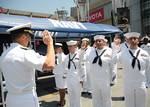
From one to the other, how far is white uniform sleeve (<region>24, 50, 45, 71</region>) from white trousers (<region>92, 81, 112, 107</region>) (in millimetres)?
3547

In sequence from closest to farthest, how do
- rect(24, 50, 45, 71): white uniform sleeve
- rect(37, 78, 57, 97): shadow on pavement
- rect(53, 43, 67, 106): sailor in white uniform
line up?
rect(24, 50, 45, 71): white uniform sleeve
rect(53, 43, 67, 106): sailor in white uniform
rect(37, 78, 57, 97): shadow on pavement

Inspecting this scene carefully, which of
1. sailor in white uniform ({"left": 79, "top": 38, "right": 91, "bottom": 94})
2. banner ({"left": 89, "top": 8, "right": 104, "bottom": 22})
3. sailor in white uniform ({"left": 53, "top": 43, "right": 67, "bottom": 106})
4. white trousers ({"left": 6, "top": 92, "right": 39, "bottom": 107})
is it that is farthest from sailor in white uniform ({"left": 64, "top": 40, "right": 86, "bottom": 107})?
banner ({"left": 89, "top": 8, "right": 104, "bottom": 22})

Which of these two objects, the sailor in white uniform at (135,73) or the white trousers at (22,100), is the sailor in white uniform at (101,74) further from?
the white trousers at (22,100)

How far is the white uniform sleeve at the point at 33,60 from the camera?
375cm

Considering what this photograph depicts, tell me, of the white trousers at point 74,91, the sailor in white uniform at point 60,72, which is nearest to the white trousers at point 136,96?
the white trousers at point 74,91

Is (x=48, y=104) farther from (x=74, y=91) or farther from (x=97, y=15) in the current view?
(x=97, y=15)

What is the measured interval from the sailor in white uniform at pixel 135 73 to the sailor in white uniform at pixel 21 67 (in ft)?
9.33

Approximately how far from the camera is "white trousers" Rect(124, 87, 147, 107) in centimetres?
639

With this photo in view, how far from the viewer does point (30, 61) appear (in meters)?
3.79

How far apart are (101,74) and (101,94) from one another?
44 cm

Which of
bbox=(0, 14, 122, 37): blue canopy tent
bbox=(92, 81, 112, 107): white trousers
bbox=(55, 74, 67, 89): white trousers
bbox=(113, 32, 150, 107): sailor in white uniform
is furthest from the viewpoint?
bbox=(0, 14, 122, 37): blue canopy tent

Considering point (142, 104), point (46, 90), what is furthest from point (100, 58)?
point (46, 90)

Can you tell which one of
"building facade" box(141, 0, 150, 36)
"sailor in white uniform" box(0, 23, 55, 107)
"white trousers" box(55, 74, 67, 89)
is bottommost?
"white trousers" box(55, 74, 67, 89)

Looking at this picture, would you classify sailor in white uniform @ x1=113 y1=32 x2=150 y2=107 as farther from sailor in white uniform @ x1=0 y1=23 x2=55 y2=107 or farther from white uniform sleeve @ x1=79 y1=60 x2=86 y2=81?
sailor in white uniform @ x1=0 y1=23 x2=55 y2=107
